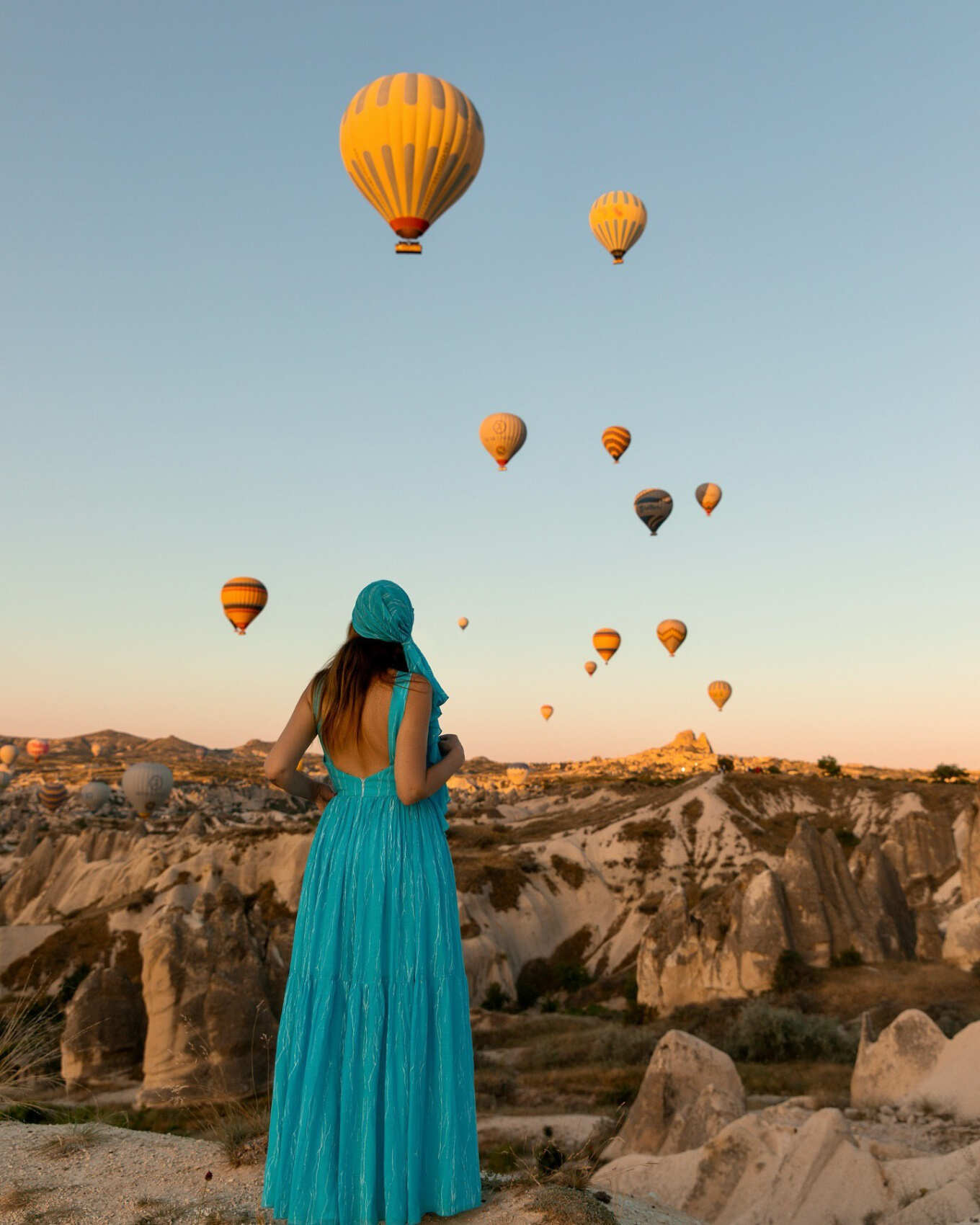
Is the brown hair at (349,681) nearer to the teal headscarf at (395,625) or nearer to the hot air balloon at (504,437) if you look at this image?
the teal headscarf at (395,625)

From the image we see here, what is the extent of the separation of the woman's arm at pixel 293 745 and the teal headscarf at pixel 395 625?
481 millimetres

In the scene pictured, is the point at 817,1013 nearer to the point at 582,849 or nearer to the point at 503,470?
the point at 503,470

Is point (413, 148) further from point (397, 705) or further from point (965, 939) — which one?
point (965, 939)

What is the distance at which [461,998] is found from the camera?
15.2 feet

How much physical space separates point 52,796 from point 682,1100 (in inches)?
4357

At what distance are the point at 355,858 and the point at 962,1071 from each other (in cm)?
1314

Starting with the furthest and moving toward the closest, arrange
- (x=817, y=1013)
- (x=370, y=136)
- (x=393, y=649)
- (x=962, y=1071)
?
(x=817, y=1013) < (x=370, y=136) < (x=962, y=1071) < (x=393, y=649)

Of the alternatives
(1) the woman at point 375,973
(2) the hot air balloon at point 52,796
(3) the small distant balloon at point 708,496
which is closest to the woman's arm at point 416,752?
(1) the woman at point 375,973

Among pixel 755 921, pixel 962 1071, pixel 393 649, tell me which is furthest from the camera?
pixel 755 921

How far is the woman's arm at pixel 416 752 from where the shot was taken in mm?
4434

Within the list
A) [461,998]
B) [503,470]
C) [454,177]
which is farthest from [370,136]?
[461,998]

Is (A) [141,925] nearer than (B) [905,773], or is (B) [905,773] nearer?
(A) [141,925]

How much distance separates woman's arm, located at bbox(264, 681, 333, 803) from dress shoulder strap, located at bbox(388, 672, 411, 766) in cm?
46

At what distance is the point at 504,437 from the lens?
40031 mm
